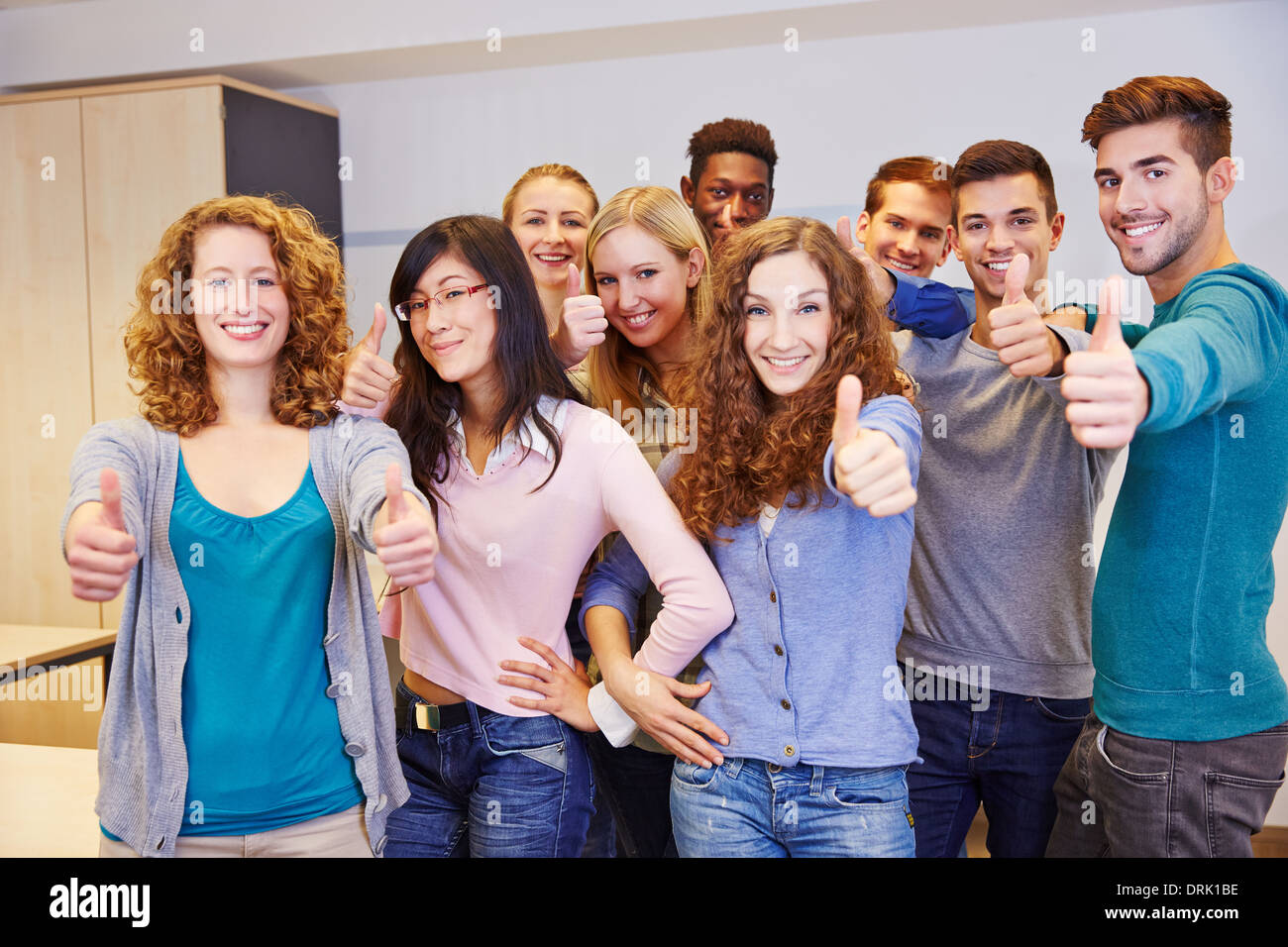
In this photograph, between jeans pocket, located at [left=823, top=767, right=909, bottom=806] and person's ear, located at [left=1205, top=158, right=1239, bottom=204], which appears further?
person's ear, located at [left=1205, top=158, right=1239, bottom=204]

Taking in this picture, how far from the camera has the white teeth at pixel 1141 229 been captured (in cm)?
144

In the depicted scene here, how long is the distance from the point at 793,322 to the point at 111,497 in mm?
905

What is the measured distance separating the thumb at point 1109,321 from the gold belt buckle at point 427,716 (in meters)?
1.04

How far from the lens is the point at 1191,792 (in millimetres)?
1365

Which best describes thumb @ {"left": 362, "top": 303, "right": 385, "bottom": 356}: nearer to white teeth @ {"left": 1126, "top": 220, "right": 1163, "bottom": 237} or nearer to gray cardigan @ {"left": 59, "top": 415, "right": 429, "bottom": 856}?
gray cardigan @ {"left": 59, "top": 415, "right": 429, "bottom": 856}

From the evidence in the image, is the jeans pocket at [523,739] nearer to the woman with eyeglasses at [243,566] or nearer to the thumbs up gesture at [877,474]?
the woman with eyeglasses at [243,566]

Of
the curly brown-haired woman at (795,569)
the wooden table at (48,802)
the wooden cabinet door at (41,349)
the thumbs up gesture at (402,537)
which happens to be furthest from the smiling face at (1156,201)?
the wooden cabinet door at (41,349)

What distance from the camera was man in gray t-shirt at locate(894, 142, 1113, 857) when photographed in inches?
64.9

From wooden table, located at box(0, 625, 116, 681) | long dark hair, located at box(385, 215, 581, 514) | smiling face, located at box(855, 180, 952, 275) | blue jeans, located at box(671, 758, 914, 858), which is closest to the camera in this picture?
blue jeans, located at box(671, 758, 914, 858)

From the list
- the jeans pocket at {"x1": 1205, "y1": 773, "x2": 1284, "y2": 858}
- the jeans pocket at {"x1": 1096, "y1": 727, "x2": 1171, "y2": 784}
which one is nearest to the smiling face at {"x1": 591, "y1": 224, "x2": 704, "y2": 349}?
the jeans pocket at {"x1": 1096, "y1": 727, "x2": 1171, "y2": 784}

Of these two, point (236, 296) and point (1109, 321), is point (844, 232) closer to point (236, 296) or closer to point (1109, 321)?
point (1109, 321)
